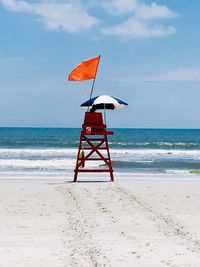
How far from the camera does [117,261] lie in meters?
5.81

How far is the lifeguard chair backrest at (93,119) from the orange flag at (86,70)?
0.95m

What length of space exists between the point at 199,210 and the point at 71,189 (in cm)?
371

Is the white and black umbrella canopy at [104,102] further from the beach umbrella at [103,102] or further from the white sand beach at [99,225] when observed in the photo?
the white sand beach at [99,225]

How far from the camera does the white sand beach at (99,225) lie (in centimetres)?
596

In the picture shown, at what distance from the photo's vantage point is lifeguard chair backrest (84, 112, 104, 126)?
1373 cm

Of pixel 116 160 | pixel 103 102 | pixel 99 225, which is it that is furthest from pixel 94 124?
pixel 116 160

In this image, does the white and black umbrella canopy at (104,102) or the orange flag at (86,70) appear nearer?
the white and black umbrella canopy at (104,102)

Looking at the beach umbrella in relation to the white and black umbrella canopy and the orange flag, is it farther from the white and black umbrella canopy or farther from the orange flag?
the orange flag

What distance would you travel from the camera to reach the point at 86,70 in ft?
44.9

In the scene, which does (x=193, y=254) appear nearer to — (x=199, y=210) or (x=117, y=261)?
(x=117, y=261)

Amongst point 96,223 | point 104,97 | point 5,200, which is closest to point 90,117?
point 104,97

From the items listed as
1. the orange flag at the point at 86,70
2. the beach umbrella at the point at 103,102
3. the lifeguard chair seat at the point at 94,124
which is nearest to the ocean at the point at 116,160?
the lifeguard chair seat at the point at 94,124

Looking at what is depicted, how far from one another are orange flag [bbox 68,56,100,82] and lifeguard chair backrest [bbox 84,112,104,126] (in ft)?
3.12

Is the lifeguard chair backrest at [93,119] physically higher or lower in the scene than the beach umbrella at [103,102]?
lower
